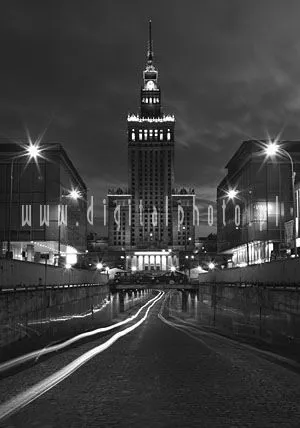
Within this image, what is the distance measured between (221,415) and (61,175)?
4188 inches

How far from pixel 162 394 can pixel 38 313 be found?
101 ft

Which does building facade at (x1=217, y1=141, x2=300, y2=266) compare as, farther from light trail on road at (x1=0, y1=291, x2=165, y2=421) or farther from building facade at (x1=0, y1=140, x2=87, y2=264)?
light trail on road at (x1=0, y1=291, x2=165, y2=421)

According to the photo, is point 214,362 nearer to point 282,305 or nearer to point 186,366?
point 186,366

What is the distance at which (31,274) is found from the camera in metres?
45.7

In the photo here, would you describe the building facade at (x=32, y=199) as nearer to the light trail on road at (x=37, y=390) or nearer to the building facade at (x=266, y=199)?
the building facade at (x=266, y=199)

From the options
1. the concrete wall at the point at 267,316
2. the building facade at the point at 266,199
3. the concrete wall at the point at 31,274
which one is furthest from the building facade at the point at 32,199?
the concrete wall at the point at 267,316

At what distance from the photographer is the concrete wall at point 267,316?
30969mm

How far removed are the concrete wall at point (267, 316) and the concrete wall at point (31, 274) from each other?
14368 millimetres

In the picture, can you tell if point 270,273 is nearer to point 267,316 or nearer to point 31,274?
point 267,316

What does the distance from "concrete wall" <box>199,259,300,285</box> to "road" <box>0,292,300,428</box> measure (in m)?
24.1

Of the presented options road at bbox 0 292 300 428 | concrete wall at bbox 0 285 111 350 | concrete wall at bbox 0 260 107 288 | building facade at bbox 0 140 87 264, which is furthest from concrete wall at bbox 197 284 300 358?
building facade at bbox 0 140 87 264

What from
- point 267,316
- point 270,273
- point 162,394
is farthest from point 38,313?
point 162,394

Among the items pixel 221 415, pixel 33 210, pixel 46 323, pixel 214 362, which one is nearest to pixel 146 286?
pixel 33 210

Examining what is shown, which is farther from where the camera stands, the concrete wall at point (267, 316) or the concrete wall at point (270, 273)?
the concrete wall at point (270, 273)
